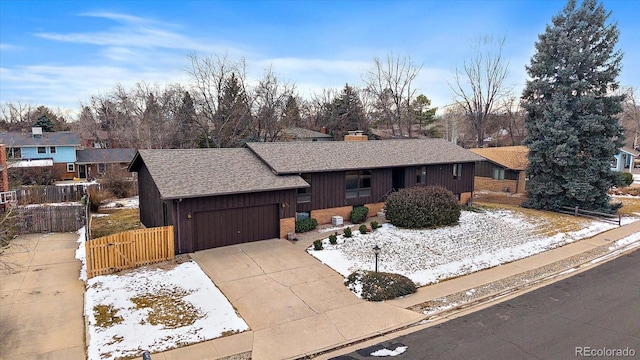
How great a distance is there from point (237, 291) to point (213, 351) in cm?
336

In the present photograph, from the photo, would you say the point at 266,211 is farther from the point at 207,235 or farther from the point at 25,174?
the point at 25,174

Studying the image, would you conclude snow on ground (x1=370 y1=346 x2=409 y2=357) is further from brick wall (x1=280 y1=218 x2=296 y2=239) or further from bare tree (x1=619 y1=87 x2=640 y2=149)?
bare tree (x1=619 y1=87 x2=640 y2=149)

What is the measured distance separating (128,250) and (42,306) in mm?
3138

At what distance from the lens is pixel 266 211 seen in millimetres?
18328

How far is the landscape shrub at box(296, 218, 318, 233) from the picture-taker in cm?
1969

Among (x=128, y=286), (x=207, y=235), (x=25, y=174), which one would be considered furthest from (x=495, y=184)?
(x=25, y=174)

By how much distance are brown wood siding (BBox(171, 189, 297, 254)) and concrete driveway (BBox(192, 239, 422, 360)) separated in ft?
2.72

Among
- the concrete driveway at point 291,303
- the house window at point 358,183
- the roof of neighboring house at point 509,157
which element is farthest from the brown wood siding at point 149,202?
the roof of neighboring house at point 509,157

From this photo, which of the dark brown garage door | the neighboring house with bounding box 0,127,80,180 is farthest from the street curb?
the neighboring house with bounding box 0,127,80,180

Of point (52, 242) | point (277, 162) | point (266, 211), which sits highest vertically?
point (277, 162)

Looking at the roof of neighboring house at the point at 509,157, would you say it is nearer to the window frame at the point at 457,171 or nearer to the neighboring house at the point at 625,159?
the window frame at the point at 457,171

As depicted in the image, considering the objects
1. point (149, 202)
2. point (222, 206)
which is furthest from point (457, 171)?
point (149, 202)

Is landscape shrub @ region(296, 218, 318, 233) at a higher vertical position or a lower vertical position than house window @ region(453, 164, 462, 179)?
lower

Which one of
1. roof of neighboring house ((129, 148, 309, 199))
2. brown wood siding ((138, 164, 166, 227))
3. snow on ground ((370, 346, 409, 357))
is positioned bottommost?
snow on ground ((370, 346, 409, 357))
